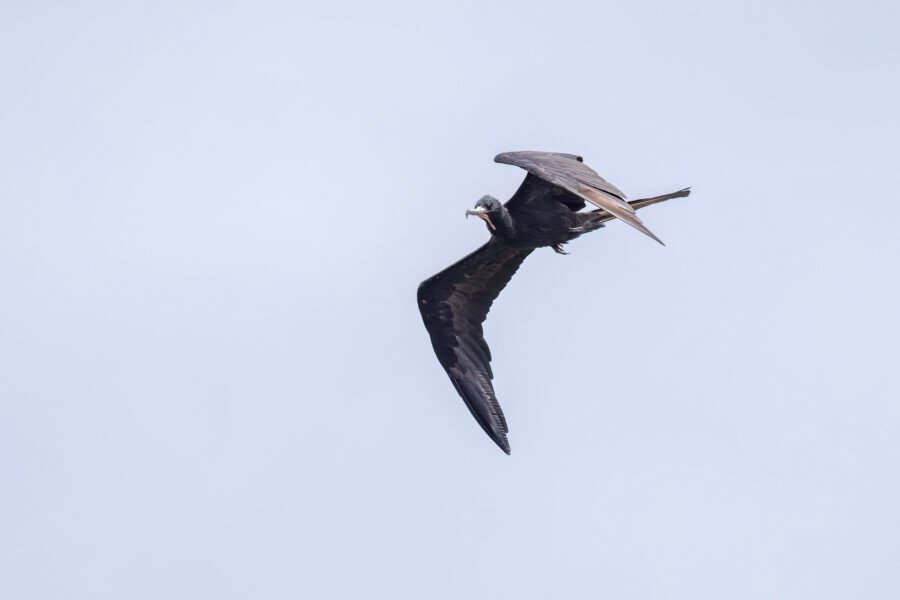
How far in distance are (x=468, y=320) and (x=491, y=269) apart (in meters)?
1.07

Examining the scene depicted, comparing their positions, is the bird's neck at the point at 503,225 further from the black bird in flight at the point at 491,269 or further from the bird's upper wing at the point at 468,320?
the bird's upper wing at the point at 468,320

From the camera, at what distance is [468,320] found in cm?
2872

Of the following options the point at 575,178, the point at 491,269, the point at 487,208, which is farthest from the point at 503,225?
the point at 575,178

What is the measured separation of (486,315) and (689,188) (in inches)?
193

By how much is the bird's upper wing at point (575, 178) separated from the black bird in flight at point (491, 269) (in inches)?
1.4

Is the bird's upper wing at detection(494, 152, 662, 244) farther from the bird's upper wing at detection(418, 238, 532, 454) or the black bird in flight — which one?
the bird's upper wing at detection(418, 238, 532, 454)

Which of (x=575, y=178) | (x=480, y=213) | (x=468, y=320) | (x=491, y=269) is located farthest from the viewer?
(x=468, y=320)

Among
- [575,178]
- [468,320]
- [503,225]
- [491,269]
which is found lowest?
[575,178]

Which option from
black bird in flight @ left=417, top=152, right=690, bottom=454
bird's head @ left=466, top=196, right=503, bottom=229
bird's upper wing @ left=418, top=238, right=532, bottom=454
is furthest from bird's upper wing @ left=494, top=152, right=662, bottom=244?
bird's upper wing @ left=418, top=238, right=532, bottom=454

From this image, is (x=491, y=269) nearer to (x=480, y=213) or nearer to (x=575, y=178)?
(x=480, y=213)

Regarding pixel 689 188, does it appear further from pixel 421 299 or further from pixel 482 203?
pixel 421 299

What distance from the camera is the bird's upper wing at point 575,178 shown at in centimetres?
2306

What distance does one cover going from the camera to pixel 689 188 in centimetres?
2578

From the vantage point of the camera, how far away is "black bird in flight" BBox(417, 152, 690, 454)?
85.3 feet
